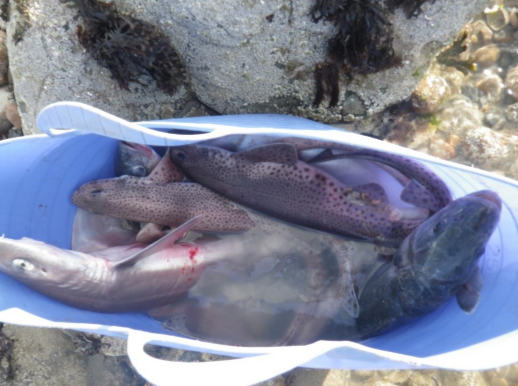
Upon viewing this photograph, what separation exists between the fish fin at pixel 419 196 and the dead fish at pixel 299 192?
0.15 m

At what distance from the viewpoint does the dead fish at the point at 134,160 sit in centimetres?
303

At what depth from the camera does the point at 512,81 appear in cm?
405

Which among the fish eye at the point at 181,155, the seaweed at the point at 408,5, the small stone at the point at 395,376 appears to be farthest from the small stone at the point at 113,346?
the seaweed at the point at 408,5

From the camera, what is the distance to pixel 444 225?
2.45 metres

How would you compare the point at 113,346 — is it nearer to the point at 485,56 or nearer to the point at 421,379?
the point at 421,379

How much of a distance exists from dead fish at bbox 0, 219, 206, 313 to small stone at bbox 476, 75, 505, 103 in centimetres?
341

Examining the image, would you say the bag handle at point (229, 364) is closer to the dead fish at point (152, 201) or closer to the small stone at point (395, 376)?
the dead fish at point (152, 201)

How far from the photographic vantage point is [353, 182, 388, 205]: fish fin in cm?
285

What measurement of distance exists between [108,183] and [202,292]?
1154mm

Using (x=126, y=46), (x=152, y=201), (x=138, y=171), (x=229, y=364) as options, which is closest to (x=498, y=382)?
(x=229, y=364)

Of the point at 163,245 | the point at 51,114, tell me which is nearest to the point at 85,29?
the point at 51,114

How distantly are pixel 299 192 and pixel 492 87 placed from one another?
276cm

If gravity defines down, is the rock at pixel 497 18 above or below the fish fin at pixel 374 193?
above

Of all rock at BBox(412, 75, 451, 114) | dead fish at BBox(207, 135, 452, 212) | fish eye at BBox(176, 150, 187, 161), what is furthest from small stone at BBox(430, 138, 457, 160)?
fish eye at BBox(176, 150, 187, 161)
